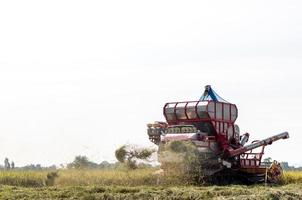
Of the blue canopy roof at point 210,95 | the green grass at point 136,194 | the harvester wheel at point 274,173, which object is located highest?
the blue canopy roof at point 210,95

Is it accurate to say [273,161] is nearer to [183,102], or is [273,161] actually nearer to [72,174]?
[183,102]

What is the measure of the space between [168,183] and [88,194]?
17.3 ft

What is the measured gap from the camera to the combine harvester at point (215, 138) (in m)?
19.4

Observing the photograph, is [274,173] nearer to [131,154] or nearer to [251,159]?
[251,159]

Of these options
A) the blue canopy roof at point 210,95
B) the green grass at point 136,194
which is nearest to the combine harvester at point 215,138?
the blue canopy roof at point 210,95

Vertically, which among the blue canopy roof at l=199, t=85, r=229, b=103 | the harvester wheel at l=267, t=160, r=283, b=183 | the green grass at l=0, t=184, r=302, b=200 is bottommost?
the green grass at l=0, t=184, r=302, b=200

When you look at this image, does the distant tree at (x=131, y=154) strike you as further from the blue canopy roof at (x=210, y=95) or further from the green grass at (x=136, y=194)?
the green grass at (x=136, y=194)

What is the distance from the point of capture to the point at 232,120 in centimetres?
2109

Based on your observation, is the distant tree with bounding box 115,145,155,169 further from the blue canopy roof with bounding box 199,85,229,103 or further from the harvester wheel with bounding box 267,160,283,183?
the harvester wheel with bounding box 267,160,283,183

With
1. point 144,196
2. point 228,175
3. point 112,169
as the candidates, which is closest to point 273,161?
point 228,175

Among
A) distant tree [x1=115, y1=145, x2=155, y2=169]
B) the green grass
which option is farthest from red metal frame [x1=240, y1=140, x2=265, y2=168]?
the green grass

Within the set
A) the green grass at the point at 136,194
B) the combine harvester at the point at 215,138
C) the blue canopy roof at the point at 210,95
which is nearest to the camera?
the green grass at the point at 136,194

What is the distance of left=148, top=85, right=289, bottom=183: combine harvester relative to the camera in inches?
764

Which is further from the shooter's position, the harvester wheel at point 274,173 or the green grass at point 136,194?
the harvester wheel at point 274,173
